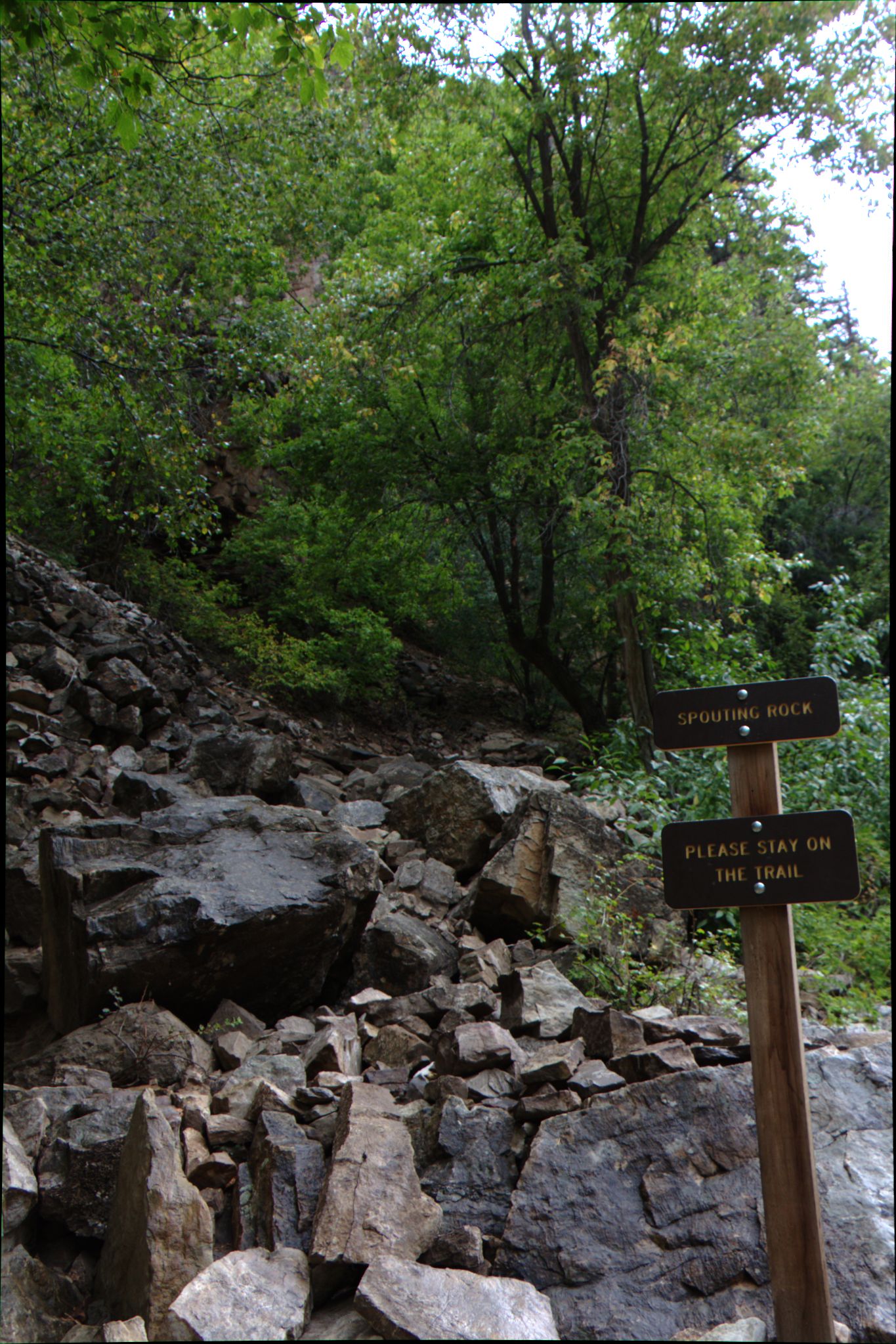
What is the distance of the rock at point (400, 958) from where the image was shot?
19.8 ft

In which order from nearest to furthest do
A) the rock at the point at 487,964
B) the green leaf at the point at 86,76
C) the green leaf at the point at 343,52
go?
the green leaf at the point at 343,52 < the green leaf at the point at 86,76 < the rock at the point at 487,964

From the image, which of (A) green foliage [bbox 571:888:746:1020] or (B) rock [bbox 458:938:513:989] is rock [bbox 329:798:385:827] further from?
(A) green foliage [bbox 571:888:746:1020]

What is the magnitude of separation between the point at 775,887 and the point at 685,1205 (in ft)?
4.17

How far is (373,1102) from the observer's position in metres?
4.12

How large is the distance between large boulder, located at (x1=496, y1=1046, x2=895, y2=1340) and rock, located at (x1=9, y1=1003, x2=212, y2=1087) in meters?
2.17

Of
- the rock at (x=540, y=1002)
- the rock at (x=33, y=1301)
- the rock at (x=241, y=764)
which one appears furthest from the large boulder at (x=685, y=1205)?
the rock at (x=241, y=764)

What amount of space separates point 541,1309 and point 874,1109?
157cm

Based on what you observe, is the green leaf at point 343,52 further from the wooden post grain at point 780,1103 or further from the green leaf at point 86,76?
the wooden post grain at point 780,1103

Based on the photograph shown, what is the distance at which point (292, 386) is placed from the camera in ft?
36.9

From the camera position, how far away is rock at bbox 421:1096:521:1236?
3.62 meters

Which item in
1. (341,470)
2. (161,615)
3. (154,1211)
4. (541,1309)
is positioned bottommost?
(541,1309)

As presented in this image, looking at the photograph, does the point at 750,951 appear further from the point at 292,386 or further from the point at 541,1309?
the point at 292,386

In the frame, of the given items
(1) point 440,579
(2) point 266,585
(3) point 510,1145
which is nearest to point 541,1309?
(3) point 510,1145

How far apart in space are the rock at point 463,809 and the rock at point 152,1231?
4.22 m
